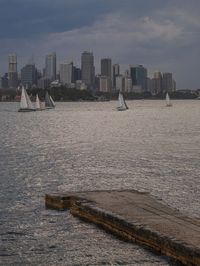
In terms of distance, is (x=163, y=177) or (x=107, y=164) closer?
(x=163, y=177)

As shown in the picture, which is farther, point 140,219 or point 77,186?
point 77,186

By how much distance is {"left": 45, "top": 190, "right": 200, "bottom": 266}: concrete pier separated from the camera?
22984 millimetres

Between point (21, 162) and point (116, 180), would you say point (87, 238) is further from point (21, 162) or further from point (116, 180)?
point (21, 162)

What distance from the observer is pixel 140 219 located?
27156mm

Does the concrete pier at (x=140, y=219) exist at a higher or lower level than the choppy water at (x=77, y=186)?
higher

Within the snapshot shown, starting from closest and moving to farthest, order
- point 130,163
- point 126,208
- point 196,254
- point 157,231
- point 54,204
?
point 196,254, point 157,231, point 126,208, point 54,204, point 130,163

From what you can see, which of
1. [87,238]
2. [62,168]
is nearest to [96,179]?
[62,168]

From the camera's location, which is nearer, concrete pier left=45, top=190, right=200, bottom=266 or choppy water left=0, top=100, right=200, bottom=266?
concrete pier left=45, top=190, right=200, bottom=266

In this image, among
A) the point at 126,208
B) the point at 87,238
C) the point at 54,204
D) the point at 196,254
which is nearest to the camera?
the point at 196,254

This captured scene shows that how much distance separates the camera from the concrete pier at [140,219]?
2298cm

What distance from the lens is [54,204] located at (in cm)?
3534

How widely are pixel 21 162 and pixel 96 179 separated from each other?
1701 centimetres

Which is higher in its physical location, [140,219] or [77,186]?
[140,219]

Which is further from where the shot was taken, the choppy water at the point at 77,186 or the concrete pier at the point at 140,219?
the choppy water at the point at 77,186
